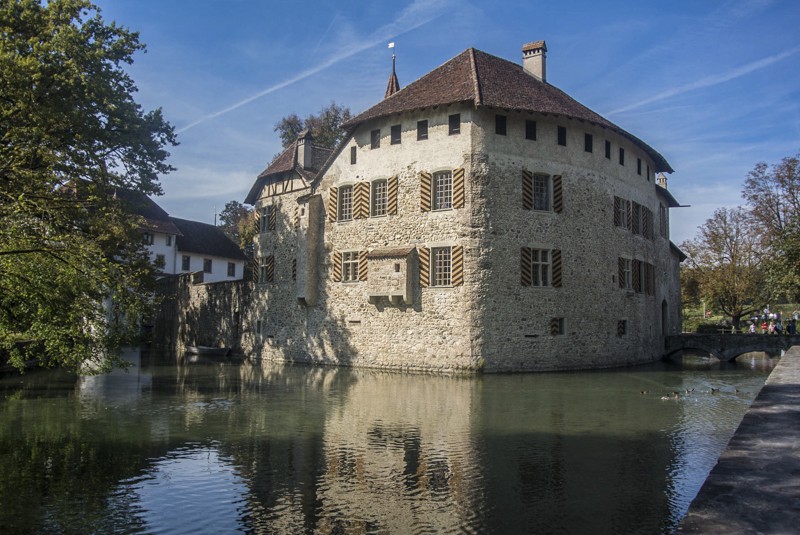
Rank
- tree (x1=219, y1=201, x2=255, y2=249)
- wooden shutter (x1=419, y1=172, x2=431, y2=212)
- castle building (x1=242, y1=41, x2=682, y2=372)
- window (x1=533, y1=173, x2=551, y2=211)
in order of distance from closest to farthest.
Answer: castle building (x1=242, y1=41, x2=682, y2=372)
wooden shutter (x1=419, y1=172, x2=431, y2=212)
window (x1=533, y1=173, x2=551, y2=211)
tree (x1=219, y1=201, x2=255, y2=249)

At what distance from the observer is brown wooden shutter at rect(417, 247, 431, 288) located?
2380 cm

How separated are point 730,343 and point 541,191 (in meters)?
12.4

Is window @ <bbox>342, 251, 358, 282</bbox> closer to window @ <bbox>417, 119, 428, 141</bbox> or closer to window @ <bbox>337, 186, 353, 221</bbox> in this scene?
window @ <bbox>337, 186, 353, 221</bbox>

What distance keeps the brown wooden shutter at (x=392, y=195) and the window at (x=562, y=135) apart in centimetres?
632

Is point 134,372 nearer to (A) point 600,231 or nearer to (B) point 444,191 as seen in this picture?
(B) point 444,191

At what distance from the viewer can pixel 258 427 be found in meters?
11.8

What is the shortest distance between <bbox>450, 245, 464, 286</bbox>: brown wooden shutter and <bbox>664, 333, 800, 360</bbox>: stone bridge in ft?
45.9

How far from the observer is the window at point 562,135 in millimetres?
24688

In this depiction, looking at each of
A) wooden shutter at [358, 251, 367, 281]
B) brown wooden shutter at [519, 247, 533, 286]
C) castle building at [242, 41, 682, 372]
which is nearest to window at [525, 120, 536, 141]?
castle building at [242, 41, 682, 372]

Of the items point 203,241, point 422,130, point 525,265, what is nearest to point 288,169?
point 422,130

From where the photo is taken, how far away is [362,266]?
25750mm

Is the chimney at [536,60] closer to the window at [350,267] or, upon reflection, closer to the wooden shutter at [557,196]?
the wooden shutter at [557,196]

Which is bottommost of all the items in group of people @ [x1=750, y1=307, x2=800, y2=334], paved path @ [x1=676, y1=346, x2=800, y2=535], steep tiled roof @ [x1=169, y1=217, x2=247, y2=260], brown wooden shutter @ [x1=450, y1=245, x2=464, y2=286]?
paved path @ [x1=676, y1=346, x2=800, y2=535]

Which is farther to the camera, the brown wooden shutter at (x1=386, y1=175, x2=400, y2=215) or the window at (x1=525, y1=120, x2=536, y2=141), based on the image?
the brown wooden shutter at (x1=386, y1=175, x2=400, y2=215)
